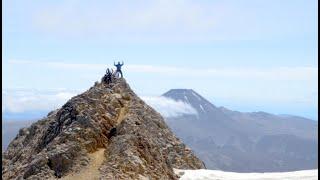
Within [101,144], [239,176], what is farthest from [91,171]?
[239,176]

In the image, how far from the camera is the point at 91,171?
46.8 meters

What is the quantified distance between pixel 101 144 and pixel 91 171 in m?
4.95

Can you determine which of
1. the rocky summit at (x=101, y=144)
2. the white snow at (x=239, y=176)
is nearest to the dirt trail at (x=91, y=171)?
the rocky summit at (x=101, y=144)

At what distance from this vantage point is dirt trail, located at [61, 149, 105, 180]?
1807 inches

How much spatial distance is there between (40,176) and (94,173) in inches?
179

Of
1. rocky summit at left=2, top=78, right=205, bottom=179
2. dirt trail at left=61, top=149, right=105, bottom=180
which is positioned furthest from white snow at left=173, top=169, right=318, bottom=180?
dirt trail at left=61, top=149, right=105, bottom=180

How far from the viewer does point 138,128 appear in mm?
53281

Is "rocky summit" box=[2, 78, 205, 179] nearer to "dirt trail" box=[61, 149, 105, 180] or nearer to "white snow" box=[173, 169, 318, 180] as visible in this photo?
"dirt trail" box=[61, 149, 105, 180]

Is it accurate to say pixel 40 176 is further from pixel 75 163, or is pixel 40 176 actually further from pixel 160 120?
pixel 160 120

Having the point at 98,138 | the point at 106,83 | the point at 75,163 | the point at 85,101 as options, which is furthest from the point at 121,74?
the point at 75,163

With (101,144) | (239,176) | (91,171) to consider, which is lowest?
(239,176)

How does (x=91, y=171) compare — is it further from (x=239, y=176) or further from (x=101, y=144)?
(x=239, y=176)

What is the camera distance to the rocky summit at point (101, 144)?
157ft

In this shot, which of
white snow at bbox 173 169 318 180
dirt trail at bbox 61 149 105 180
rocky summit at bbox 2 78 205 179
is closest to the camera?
dirt trail at bbox 61 149 105 180
